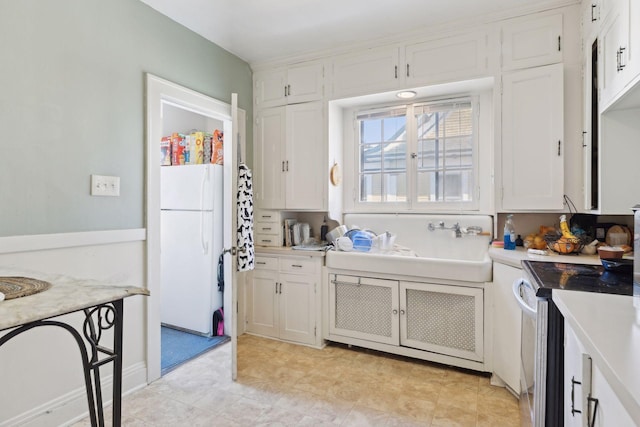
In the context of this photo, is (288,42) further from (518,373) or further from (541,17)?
(518,373)

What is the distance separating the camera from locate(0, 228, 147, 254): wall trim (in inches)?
66.1

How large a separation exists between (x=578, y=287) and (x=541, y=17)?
1900mm

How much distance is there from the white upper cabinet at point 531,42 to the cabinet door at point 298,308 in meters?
2.15

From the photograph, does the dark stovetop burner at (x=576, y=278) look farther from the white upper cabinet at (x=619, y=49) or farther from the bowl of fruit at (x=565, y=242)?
the white upper cabinet at (x=619, y=49)

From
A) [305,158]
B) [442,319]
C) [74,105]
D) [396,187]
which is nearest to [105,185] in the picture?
[74,105]

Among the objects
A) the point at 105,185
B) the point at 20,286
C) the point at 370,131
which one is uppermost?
→ the point at 370,131

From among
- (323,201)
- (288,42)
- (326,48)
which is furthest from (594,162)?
(288,42)

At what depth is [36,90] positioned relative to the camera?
1.78 metres

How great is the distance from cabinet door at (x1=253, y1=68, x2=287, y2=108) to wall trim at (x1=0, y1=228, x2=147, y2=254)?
1644mm

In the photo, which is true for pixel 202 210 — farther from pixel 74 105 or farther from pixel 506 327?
pixel 506 327

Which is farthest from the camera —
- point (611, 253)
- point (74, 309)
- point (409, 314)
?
point (409, 314)

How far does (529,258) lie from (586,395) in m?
1.24

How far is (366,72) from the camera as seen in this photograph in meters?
2.87

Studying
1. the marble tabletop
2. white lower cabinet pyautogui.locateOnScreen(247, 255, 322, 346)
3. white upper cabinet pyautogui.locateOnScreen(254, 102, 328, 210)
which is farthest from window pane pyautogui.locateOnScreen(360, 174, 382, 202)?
the marble tabletop
